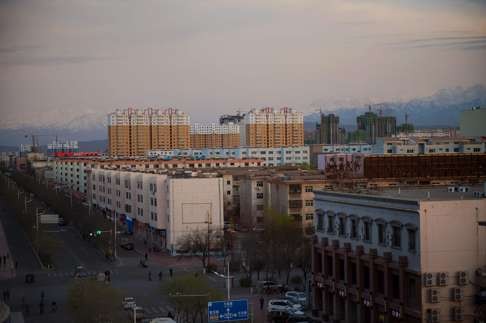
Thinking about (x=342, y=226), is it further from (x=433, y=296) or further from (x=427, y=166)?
(x=427, y=166)

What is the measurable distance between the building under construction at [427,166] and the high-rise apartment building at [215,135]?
1596 inches

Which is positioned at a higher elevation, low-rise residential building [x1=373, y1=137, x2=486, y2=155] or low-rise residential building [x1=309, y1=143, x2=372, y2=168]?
low-rise residential building [x1=373, y1=137, x2=486, y2=155]

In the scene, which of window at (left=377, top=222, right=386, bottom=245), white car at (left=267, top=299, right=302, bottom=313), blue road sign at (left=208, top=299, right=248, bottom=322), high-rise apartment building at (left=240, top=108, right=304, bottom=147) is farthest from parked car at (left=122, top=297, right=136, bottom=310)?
high-rise apartment building at (left=240, top=108, right=304, bottom=147)

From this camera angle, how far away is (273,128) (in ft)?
177

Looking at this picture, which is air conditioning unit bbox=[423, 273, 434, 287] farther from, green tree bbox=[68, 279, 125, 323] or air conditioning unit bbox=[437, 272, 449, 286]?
green tree bbox=[68, 279, 125, 323]

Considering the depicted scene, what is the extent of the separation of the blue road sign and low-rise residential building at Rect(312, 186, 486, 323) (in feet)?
5.57

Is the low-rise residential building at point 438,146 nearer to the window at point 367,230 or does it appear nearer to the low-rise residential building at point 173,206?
the low-rise residential building at point 173,206

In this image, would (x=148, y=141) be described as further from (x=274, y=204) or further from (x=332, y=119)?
(x=274, y=204)

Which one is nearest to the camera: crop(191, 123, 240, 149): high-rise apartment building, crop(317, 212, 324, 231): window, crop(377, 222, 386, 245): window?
crop(377, 222, 386, 245): window

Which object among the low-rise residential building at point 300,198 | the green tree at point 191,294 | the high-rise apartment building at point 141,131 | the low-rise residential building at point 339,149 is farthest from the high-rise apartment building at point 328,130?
the green tree at point 191,294

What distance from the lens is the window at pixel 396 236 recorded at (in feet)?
30.9

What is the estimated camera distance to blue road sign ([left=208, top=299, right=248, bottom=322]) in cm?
877

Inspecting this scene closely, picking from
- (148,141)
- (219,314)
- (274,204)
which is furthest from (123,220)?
(148,141)

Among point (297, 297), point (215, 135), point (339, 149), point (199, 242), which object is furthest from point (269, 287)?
point (215, 135)
